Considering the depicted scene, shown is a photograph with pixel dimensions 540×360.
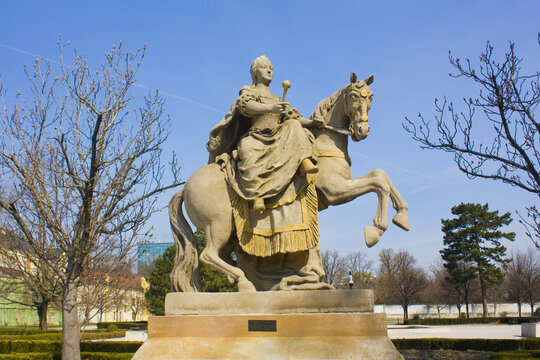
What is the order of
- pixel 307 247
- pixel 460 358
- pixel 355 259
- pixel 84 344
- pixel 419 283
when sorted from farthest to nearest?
pixel 355 259, pixel 419 283, pixel 84 344, pixel 460 358, pixel 307 247

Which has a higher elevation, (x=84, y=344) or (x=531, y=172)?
(x=531, y=172)

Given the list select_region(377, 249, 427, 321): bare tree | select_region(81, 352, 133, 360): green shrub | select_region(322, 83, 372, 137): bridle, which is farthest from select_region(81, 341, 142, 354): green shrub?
select_region(377, 249, 427, 321): bare tree

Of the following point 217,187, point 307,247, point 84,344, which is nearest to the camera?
point 307,247

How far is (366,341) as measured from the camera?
5.08m

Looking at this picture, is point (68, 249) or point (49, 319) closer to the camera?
point (68, 249)

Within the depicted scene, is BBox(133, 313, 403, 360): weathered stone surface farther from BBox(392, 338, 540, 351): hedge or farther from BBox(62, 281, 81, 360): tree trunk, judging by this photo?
BBox(392, 338, 540, 351): hedge

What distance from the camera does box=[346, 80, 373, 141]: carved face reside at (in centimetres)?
605

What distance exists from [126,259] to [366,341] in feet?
23.0

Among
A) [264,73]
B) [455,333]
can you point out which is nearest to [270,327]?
[264,73]

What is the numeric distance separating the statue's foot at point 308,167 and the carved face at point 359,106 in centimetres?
71

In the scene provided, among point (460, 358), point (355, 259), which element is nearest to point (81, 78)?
point (460, 358)

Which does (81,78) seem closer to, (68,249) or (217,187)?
Answer: (68,249)

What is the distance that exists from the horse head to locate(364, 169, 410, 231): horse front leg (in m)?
0.50

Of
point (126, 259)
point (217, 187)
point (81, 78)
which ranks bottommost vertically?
point (126, 259)
